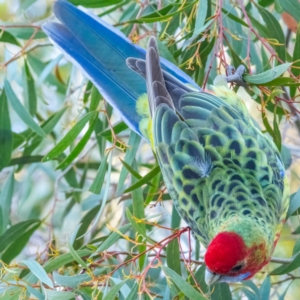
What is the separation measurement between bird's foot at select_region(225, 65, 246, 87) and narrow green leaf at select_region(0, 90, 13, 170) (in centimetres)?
76

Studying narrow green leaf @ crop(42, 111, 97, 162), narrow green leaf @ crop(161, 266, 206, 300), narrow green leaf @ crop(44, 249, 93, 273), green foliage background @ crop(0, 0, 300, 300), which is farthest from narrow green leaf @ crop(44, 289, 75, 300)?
narrow green leaf @ crop(42, 111, 97, 162)

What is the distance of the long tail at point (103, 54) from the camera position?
1.81 m

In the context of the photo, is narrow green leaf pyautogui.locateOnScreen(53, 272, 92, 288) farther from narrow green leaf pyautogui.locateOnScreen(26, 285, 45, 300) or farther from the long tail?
the long tail

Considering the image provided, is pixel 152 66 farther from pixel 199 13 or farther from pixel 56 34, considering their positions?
pixel 56 34

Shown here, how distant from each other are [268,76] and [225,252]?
434 mm

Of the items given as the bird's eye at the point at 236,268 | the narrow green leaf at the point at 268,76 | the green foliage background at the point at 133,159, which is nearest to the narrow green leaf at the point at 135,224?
the green foliage background at the point at 133,159

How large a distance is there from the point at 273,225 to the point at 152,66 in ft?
1.75

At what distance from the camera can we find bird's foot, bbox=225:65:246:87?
1.64 meters

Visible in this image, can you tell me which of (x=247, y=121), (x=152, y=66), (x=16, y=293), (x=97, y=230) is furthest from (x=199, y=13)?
(x=97, y=230)

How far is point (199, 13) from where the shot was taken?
157cm

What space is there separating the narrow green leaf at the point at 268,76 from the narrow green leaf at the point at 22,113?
2.22 ft

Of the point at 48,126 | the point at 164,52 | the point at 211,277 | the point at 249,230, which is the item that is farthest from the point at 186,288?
the point at 48,126

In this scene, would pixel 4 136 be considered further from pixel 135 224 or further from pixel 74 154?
pixel 135 224

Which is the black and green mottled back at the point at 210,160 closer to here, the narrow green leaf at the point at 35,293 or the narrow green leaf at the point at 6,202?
the narrow green leaf at the point at 35,293
